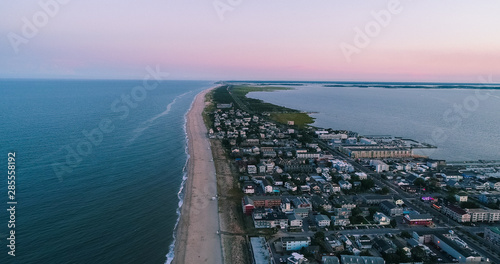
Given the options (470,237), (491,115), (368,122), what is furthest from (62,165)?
(491,115)

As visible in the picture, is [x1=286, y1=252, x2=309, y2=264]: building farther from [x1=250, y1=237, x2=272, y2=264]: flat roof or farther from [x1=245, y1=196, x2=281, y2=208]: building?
[x1=245, y1=196, x2=281, y2=208]: building

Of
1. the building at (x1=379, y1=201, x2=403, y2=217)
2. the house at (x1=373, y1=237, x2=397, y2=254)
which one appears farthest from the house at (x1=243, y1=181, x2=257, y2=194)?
the house at (x1=373, y1=237, x2=397, y2=254)

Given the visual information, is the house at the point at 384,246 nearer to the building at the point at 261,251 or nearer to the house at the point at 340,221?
the house at the point at 340,221

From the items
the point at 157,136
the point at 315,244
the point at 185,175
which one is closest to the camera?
the point at 315,244

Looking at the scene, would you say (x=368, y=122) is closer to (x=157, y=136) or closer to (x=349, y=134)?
(x=349, y=134)

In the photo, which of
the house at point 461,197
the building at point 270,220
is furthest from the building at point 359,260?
the house at point 461,197

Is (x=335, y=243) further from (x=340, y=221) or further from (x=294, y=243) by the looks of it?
(x=340, y=221)
